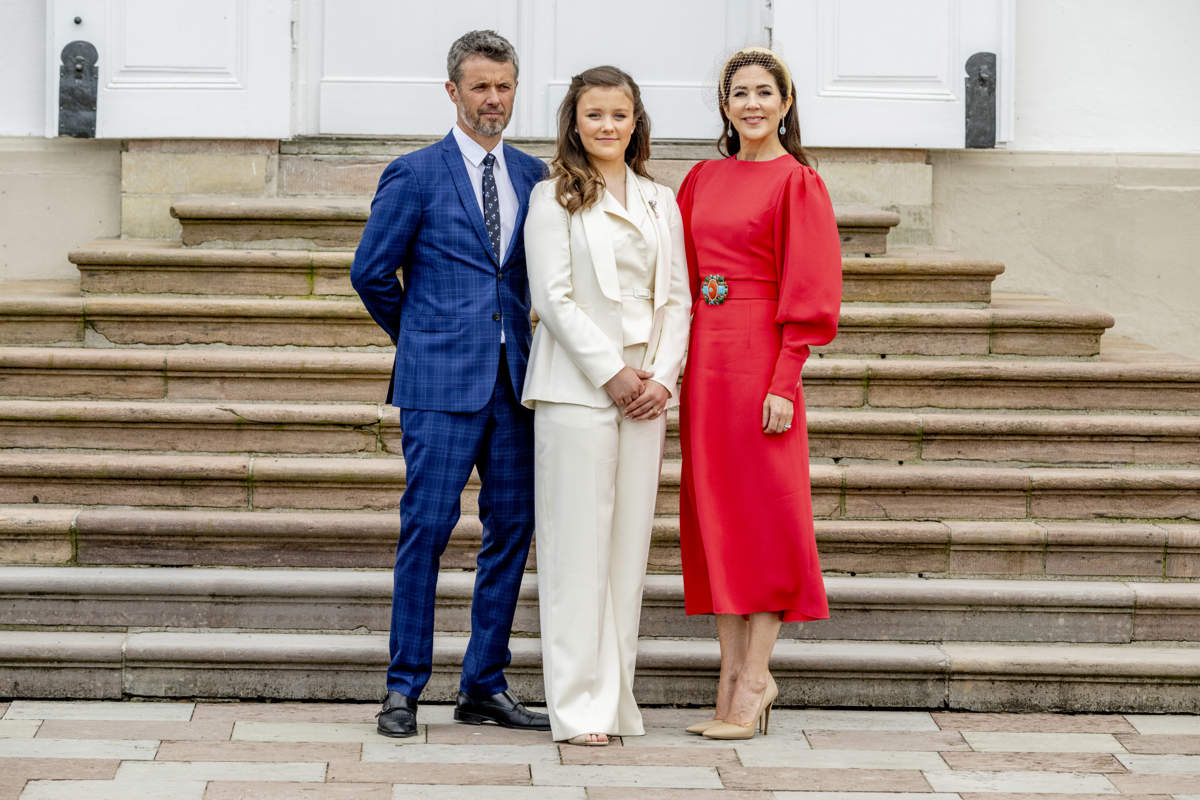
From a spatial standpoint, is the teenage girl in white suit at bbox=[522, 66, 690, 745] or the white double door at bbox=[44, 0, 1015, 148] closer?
the teenage girl in white suit at bbox=[522, 66, 690, 745]

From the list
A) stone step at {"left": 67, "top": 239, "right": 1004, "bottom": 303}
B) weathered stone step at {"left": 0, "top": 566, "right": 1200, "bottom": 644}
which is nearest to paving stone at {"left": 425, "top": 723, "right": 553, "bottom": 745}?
weathered stone step at {"left": 0, "top": 566, "right": 1200, "bottom": 644}

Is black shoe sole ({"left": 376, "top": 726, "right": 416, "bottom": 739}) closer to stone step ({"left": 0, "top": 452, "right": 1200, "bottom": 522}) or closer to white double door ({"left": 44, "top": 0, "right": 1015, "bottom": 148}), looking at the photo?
stone step ({"left": 0, "top": 452, "right": 1200, "bottom": 522})

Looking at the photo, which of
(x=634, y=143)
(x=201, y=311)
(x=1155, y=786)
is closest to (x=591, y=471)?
(x=634, y=143)

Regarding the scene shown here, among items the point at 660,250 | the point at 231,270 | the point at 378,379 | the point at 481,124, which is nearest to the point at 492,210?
the point at 481,124

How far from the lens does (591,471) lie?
4129mm

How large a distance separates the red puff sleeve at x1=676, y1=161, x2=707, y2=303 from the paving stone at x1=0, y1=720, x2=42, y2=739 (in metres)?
2.04

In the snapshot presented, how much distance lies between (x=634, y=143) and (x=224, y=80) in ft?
8.46

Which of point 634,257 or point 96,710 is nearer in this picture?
point 634,257

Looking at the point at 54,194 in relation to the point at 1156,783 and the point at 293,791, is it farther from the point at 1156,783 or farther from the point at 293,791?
the point at 1156,783

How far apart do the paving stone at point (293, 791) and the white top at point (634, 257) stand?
1262 mm

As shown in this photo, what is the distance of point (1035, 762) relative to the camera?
4.07 metres

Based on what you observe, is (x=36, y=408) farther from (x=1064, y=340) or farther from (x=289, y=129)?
(x=1064, y=340)

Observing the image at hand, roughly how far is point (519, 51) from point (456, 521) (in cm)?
299

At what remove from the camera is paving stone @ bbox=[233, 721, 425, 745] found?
13.6ft
